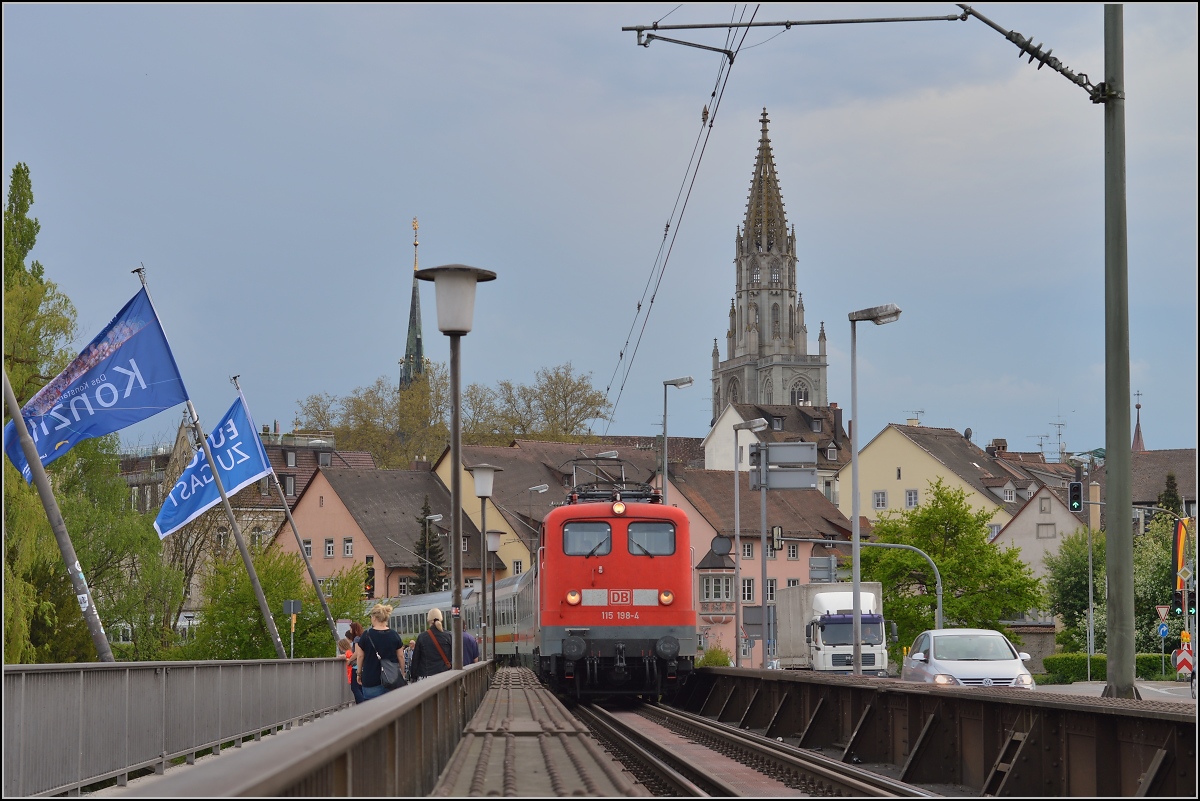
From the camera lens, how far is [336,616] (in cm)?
5500

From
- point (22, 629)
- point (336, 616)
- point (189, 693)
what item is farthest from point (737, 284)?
point (189, 693)

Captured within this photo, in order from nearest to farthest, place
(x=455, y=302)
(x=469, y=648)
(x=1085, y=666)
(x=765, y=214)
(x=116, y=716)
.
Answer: (x=116, y=716) → (x=455, y=302) → (x=469, y=648) → (x=1085, y=666) → (x=765, y=214)

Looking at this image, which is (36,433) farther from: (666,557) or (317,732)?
(317,732)

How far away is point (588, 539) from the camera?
26234mm

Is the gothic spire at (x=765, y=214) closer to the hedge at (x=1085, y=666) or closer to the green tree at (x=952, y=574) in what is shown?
the green tree at (x=952, y=574)

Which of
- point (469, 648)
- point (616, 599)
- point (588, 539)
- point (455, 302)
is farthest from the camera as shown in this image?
point (588, 539)

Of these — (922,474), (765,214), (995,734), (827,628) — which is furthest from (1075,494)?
(765,214)

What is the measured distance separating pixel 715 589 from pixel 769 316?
109277 mm

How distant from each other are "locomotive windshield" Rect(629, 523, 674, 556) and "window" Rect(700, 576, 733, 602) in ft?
210

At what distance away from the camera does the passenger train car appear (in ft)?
84.0

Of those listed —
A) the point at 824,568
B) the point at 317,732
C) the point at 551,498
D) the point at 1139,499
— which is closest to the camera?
the point at 317,732

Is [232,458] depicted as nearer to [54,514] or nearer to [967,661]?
[54,514]

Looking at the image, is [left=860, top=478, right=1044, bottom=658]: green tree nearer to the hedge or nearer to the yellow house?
the hedge

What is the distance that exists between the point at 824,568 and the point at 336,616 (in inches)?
770
